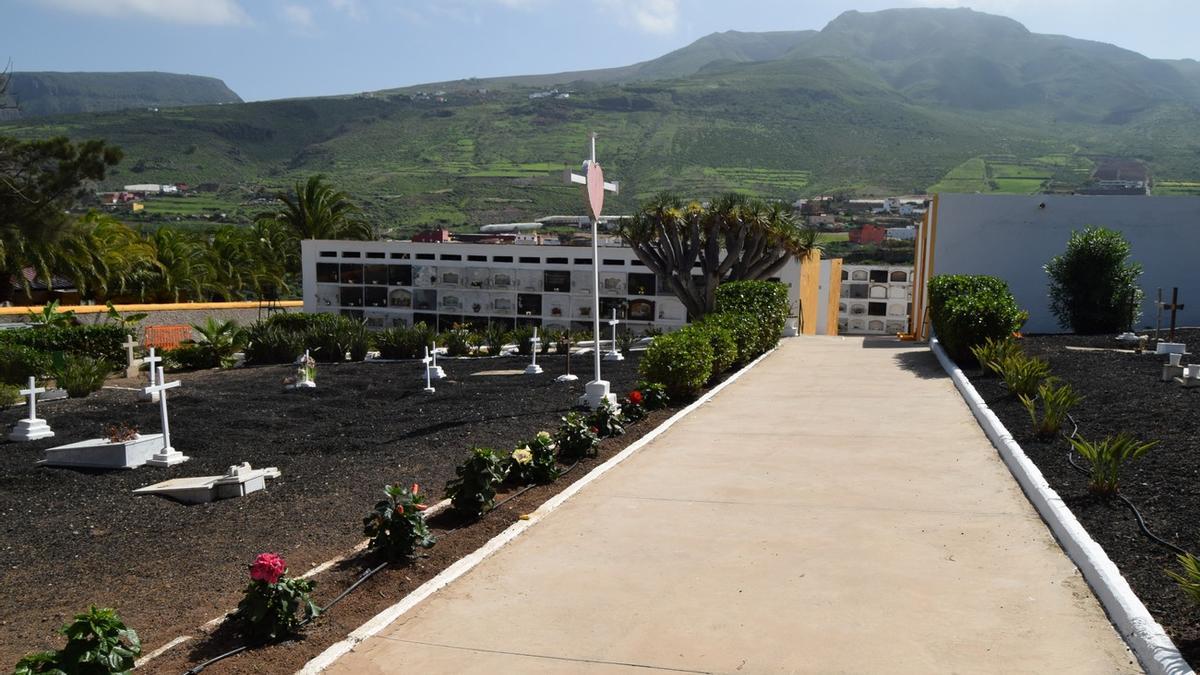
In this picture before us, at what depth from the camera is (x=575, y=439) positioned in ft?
29.6

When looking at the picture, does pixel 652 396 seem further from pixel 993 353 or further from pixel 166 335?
pixel 166 335

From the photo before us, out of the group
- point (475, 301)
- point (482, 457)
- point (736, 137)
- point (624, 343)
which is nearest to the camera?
point (482, 457)

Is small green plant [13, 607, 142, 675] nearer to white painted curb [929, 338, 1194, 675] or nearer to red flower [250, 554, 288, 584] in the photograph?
red flower [250, 554, 288, 584]

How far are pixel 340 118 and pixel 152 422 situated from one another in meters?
141

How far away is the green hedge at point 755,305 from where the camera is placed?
18406 mm

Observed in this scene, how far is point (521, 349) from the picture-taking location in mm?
23266

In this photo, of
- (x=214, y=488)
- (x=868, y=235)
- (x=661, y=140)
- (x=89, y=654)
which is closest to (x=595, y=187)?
(x=214, y=488)

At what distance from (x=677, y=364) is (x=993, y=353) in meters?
4.75

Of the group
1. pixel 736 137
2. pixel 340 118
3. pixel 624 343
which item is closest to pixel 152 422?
pixel 624 343

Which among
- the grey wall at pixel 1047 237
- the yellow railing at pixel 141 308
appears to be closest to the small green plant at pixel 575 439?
the grey wall at pixel 1047 237

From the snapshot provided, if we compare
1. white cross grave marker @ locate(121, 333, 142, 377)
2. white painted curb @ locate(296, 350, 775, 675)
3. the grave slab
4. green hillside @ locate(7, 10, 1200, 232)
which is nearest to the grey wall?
white painted curb @ locate(296, 350, 775, 675)

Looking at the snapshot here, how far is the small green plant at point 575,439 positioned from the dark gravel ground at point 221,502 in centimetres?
50

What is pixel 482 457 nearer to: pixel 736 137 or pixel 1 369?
pixel 1 369

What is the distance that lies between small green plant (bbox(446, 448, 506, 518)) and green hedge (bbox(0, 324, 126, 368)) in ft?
48.4
